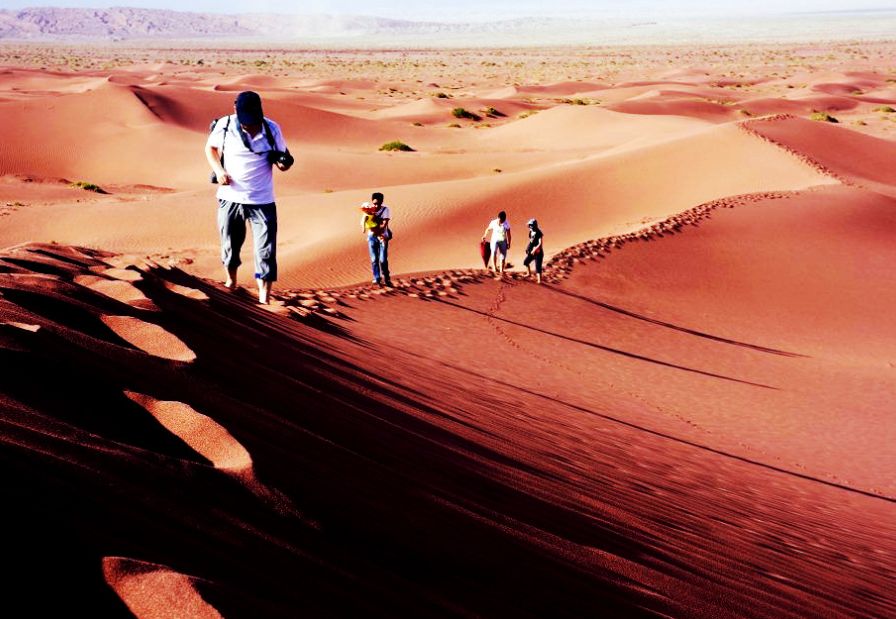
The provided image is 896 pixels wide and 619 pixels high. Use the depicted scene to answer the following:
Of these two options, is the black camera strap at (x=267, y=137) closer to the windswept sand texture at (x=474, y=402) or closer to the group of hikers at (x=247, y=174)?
the group of hikers at (x=247, y=174)

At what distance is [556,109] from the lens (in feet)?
138

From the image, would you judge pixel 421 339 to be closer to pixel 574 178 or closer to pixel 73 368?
pixel 73 368

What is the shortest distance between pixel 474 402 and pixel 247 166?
2.52 m

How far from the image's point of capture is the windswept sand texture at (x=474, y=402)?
2.36 metres

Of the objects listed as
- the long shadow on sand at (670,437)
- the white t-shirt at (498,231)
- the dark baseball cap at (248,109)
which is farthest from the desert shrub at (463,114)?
the dark baseball cap at (248,109)

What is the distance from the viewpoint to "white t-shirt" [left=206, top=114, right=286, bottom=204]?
7000mm

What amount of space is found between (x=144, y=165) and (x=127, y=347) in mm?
28173

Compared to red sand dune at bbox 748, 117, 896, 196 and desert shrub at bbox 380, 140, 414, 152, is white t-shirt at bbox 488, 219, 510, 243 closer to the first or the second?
red sand dune at bbox 748, 117, 896, 196

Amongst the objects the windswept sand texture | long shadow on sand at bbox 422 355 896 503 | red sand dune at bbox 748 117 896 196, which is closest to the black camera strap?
the windswept sand texture

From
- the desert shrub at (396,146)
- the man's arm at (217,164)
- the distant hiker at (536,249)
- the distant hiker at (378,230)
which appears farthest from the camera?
the desert shrub at (396,146)

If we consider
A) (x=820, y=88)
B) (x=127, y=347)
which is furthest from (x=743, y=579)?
(x=820, y=88)

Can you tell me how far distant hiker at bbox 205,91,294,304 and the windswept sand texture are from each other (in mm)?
600

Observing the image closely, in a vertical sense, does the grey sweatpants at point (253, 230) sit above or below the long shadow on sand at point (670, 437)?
above

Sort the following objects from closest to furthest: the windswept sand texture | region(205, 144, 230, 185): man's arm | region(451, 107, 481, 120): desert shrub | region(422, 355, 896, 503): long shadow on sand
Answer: the windswept sand texture < region(205, 144, 230, 185): man's arm < region(422, 355, 896, 503): long shadow on sand < region(451, 107, 481, 120): desert shrub
